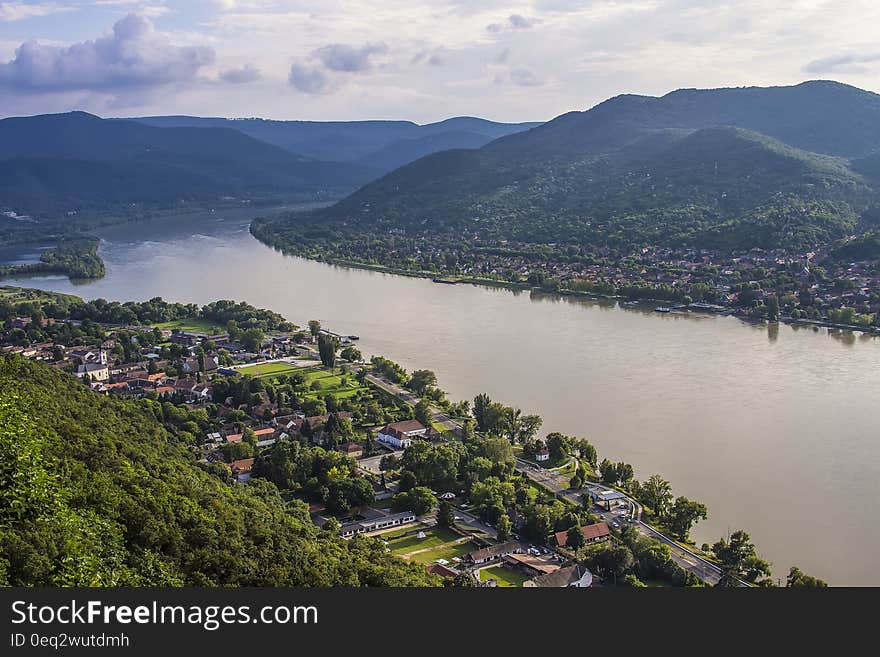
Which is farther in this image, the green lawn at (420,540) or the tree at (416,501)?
the tree at (416,501)

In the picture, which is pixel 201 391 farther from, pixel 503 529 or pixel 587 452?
pixel 503 529

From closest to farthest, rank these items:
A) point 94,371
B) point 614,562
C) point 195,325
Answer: point 614,562, point 94,371, point 195,325

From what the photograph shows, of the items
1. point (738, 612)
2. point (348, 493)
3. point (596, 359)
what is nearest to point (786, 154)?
point (596, 359)

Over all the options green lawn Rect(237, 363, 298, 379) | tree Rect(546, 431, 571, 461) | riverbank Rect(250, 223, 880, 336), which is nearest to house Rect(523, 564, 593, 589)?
tree Rect(546, 431, 571, 461)

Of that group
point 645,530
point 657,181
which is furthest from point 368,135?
point 645,530

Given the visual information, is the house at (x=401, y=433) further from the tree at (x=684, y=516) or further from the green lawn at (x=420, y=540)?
the tree at (x=684, y=516)

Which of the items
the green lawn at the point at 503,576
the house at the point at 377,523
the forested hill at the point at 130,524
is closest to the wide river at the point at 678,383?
the green lawn at the point at 503,576
